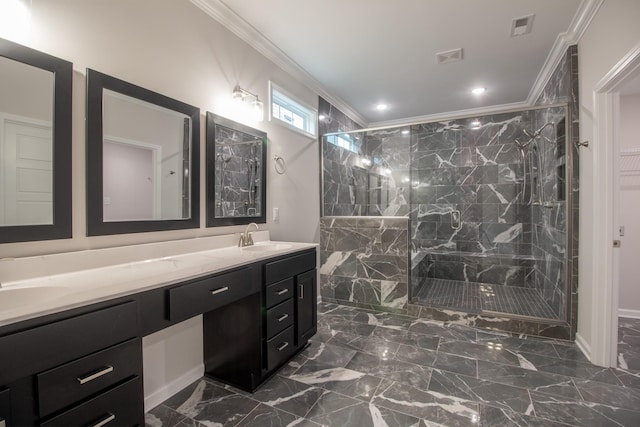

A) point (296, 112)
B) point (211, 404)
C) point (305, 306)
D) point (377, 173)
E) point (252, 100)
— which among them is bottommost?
point (211, 404)

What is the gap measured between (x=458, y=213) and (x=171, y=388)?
4.16m

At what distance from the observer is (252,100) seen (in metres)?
2.40

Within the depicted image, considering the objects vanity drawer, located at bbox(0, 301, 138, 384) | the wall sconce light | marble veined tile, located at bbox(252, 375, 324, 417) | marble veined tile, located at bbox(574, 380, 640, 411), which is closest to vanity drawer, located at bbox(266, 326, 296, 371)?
marble veined tile, located at bbox(252, 375, 324, 417)

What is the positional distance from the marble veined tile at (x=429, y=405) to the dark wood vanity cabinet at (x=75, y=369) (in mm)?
1340

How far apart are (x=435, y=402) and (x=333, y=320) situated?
1405 millimetres

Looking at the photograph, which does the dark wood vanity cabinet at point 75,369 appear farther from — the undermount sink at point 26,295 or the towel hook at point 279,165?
the towel hook at point 279,165

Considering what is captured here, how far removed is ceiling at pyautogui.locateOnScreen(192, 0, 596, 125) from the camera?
216 cm

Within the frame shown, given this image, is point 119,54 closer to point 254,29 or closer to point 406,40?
point 254,29

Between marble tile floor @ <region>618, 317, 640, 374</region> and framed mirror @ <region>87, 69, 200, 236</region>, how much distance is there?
3303mm

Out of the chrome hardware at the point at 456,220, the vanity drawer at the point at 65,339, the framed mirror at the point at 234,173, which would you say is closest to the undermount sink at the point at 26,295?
the vanity drawer at the point at 65,339

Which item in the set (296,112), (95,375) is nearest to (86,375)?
(95,375)

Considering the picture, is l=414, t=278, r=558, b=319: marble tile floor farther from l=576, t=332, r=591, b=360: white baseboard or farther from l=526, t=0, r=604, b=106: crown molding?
l=526, t=0, r=604, b=106: crown molding

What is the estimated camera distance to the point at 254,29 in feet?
7.91

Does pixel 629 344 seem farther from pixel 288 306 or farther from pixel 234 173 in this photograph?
pixel 234 173
